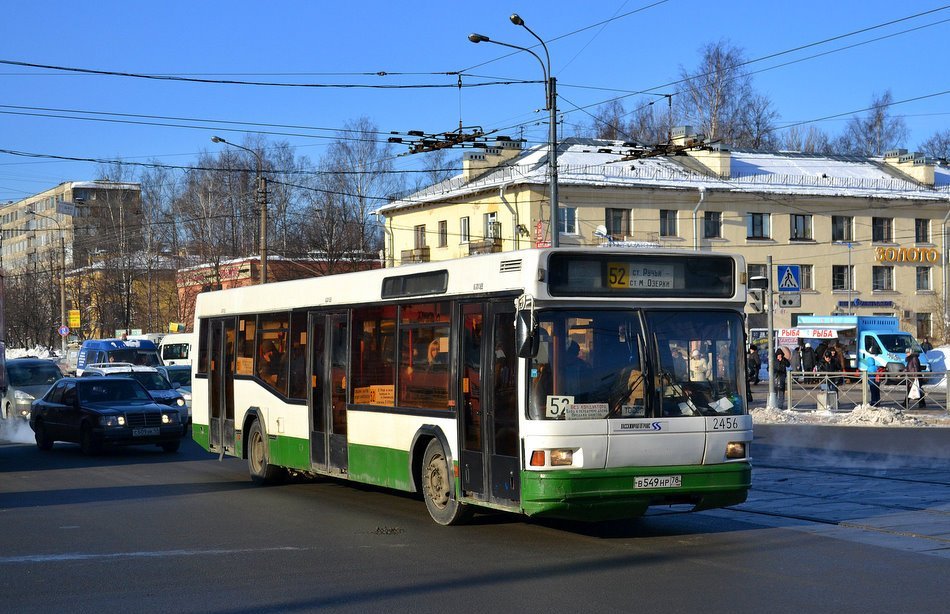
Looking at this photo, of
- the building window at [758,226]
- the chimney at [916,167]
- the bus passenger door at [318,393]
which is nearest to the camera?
the bus passenger door at [318,393]

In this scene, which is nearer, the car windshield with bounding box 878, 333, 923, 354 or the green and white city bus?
the green and white city bus

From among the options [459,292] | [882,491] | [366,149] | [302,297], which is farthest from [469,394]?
[366,149]

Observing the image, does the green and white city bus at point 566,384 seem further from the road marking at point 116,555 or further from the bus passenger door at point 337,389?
the road marking at point 116,555

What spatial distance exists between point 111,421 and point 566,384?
13271mm

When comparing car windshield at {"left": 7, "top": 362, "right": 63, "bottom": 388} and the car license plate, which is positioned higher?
car windshield at {"left": 7, "top": 362, "right": 63, "bottom": 388}

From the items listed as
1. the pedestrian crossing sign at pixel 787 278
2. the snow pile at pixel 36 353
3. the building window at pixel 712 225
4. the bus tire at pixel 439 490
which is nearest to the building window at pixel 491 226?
the building window at pixel 712 225

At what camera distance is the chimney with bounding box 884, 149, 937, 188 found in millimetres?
65625

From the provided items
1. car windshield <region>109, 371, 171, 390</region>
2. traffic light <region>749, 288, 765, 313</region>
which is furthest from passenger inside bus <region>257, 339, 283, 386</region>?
car windshield <region>109, 371, 171, 390</region>

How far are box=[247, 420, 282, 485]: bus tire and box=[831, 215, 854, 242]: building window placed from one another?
162 ft

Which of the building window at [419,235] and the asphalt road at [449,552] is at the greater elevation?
the building window at [419,235]

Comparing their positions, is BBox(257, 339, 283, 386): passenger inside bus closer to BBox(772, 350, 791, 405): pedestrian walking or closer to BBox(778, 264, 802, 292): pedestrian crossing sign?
BBox(778, 264, 802, 292): pedestrian crossing sign

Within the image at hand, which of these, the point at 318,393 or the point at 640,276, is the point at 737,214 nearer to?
the point at 318,393

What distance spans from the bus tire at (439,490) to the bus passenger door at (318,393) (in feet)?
8.29

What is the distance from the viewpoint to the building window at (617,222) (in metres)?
55.7
